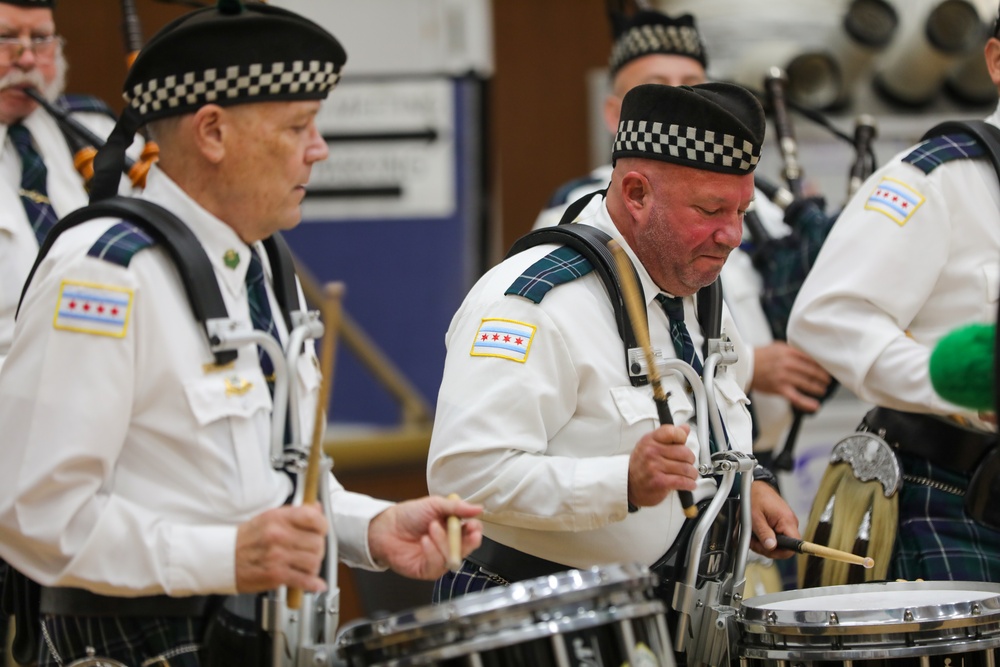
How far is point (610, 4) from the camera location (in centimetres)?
468

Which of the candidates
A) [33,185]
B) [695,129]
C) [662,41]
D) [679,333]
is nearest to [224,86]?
[695,129]

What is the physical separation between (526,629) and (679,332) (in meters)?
0.88

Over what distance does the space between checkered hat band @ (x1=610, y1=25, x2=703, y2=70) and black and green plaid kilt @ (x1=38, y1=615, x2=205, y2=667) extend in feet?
8.55

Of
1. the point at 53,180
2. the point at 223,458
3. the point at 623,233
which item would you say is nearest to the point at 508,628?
the point at 223,458

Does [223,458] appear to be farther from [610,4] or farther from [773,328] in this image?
[610,4]

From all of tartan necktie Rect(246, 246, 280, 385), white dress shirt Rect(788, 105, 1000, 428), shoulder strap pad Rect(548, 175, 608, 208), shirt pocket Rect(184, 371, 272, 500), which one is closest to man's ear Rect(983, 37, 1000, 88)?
white dress shirt Rect(788, 105, 1000, 428)

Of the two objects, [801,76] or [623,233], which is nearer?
[623,233]

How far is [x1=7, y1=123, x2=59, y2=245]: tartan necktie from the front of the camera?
10.4ft

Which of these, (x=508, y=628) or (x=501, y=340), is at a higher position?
(x=501, y=340)

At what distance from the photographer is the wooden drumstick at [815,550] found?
8.16 feet

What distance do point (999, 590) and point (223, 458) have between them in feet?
4.54

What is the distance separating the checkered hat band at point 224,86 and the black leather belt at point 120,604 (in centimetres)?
73

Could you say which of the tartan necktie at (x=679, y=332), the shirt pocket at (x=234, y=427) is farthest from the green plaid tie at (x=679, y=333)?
the shirt pocket at (x=234, y=427)

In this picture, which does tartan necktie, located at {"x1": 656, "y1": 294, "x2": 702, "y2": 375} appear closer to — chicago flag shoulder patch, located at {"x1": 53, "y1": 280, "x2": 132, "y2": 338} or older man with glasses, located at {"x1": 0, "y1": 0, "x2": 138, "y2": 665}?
chicago flag shoulder patch, located at {"x1": 53, "y1": 280, "x2": 132, "y2": 338}
